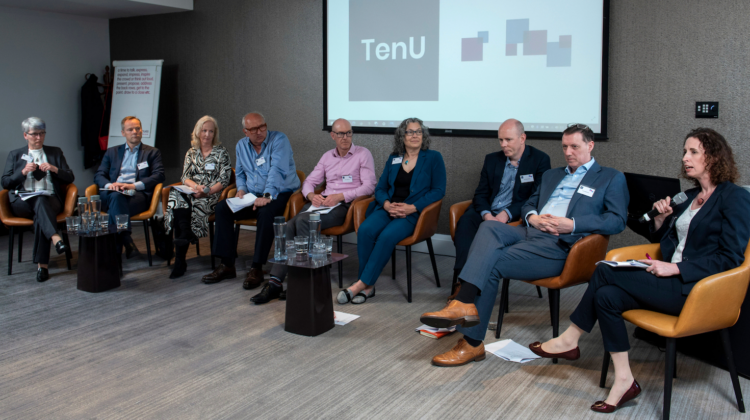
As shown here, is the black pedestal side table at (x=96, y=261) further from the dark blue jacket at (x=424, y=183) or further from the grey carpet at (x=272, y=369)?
the dark blue jacket at (x=424, y=183)

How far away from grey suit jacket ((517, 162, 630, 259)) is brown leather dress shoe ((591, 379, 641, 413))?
2.63 feet

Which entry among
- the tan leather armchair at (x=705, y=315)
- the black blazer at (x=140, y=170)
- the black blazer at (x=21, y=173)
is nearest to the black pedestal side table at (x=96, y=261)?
the black blazer at (x=140, y=170)

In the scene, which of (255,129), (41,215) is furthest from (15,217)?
(255,129)

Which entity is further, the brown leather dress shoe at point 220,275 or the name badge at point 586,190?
the brown leather dress shoe at point 220,275

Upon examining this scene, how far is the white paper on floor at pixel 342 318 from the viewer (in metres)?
3.61

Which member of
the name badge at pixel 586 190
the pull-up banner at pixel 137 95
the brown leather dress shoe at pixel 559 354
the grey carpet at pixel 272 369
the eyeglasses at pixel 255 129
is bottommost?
the grey carpet at pixel 272 369

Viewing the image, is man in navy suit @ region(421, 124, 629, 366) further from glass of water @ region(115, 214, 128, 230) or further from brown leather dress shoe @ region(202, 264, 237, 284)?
glass of water @ region(115, 214, 128, 230)

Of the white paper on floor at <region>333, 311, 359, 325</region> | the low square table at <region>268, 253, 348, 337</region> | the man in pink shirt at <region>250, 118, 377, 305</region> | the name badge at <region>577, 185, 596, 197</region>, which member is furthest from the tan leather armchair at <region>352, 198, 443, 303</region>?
the name badge at <region>577, 185, 596, 197</region>

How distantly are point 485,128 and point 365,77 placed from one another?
1.34m

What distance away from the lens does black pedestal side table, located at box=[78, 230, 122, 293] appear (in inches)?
166

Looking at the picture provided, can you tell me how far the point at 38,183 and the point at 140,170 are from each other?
821mm

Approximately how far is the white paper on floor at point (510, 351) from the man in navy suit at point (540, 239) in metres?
0.15

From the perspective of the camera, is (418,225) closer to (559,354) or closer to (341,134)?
(341,134)

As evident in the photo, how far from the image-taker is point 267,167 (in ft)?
15.9
